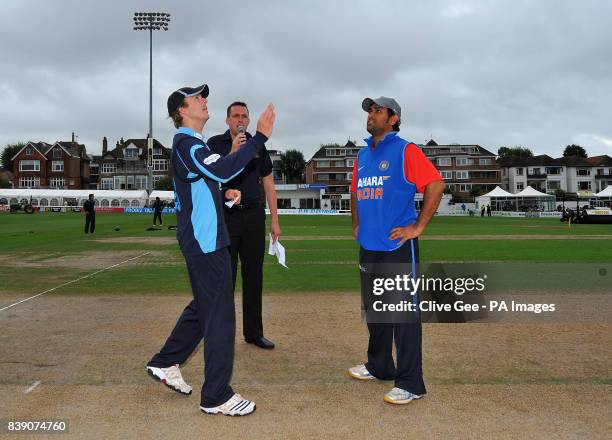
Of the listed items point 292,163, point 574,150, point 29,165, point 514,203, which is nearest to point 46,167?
point 29,165

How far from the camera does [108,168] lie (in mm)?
103250

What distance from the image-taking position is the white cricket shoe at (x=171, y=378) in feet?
11.4

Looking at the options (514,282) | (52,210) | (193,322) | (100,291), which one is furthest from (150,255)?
(52,210)

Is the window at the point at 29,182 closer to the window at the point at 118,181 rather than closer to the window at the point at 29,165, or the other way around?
the window at the point at 29,165

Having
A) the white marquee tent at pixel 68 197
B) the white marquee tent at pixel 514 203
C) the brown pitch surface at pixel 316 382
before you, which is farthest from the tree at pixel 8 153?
the brown pitch surface at pixel 316 382

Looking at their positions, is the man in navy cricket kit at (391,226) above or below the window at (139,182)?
below

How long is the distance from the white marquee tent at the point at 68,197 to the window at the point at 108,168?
32197mm

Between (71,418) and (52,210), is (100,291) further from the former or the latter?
(52,210)

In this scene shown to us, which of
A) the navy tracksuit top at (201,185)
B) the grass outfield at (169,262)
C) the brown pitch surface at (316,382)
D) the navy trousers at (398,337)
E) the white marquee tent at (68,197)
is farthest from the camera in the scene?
the white marquee tent at (68,197)

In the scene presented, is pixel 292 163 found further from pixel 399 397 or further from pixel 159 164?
pixel 399 397

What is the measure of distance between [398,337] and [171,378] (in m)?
1.61

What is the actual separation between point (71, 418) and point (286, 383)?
4.71ft

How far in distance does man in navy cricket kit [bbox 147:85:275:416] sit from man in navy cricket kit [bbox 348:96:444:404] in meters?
0.87

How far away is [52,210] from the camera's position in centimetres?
6619
